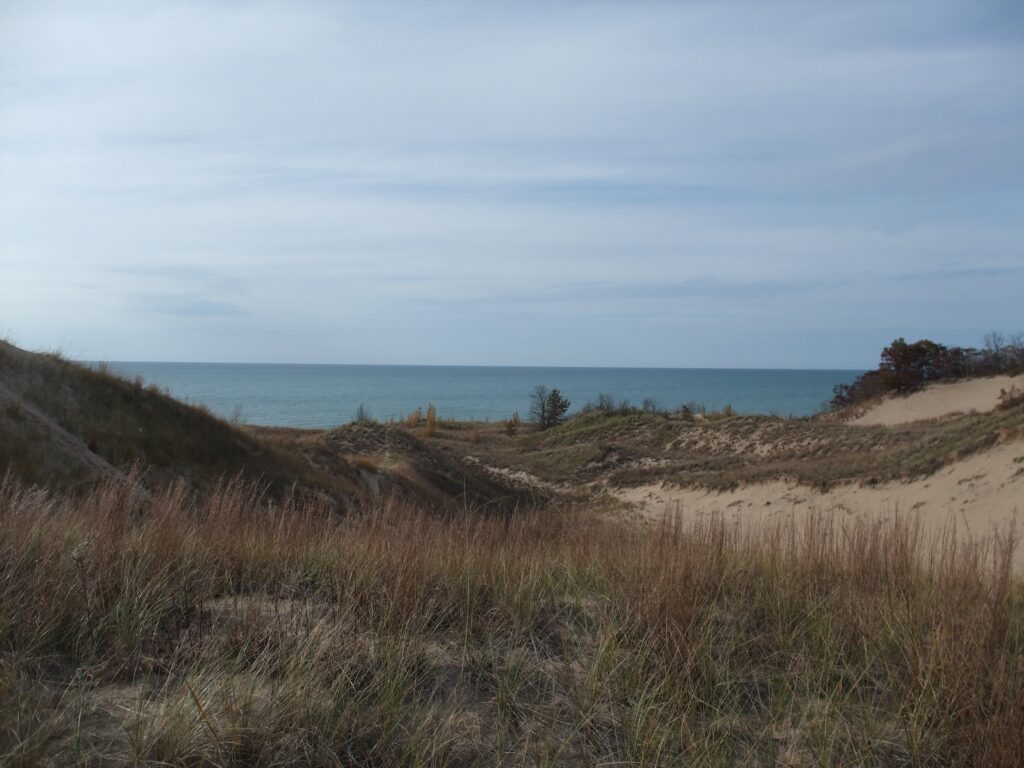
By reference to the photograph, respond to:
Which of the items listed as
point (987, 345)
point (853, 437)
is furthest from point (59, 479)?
point (987, 345)

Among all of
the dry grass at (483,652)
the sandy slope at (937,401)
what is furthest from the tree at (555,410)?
the dry grass at (483,652)

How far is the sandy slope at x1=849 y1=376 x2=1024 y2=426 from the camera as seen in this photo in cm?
4203

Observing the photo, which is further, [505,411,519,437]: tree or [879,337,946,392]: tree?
[505,411,519,437]: tree

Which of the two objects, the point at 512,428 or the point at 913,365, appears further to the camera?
the point at 512,428

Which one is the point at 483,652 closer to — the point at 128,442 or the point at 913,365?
the point at 128,442

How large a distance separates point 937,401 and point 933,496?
31.0 meters

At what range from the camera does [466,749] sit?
11.1 ft

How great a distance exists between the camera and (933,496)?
60.0 ft

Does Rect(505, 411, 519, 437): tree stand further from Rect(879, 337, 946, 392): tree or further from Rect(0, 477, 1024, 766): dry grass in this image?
Rect(0, 477, 1024, 766): dry grass

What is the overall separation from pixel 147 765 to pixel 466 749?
1370mm

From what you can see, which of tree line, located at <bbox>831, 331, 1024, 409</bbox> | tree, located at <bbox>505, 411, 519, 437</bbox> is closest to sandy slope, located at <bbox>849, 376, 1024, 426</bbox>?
tree line, located at <bbox>831, 331, 1024, 409</bbox>

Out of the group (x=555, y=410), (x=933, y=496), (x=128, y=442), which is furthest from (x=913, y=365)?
(x=128, y=442)

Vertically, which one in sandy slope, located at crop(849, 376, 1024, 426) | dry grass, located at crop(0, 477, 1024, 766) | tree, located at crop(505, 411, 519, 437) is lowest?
tree, located at crop(505, 411, 519, 437)

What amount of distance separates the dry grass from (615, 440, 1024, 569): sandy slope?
8244mm
